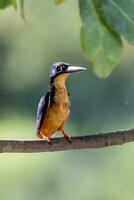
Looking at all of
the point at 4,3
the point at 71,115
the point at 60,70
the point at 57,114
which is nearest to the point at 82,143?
the point at 60,70

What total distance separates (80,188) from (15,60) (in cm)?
270

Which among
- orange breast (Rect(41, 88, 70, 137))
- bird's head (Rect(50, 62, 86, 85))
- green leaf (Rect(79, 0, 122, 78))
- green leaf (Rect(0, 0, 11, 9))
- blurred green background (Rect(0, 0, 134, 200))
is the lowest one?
blurred green background (Rect(0, 0, 134, 200))

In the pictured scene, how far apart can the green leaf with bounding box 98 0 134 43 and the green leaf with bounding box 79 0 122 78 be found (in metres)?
0.01

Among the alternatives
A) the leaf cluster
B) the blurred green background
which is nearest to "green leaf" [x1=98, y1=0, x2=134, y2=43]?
the leaf cluster

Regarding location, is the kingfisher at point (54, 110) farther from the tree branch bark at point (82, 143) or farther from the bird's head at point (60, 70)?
the tree branch bark at point (82, 143)

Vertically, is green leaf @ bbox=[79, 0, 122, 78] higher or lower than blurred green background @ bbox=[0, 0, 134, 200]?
higher

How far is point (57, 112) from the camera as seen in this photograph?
2.99 m

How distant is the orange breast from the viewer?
9.76 ft

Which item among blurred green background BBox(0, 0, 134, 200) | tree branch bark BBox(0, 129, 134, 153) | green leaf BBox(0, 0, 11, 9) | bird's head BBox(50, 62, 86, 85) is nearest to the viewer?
green leaf BBox(0, 0, 11, 9)

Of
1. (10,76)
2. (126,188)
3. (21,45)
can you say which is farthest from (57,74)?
(21,45)

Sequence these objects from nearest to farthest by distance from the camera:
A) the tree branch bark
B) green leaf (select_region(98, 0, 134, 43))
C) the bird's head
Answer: green leaf (select_region(98, 0, 134, 43))
the tree branch bark
the bird's head

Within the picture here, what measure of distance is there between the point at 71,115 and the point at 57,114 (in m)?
7.49

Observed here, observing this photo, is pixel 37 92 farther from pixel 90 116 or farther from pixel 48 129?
pixel 48 129

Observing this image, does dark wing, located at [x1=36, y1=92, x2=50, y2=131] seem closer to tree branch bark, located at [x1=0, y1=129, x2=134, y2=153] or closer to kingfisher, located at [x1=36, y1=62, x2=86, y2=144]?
kingfisher, located at [x1=36, y1=62, x2=86, y2=144]
